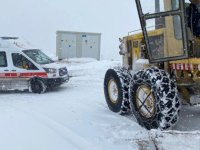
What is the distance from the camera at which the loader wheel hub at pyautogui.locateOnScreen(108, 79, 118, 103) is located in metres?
10.0

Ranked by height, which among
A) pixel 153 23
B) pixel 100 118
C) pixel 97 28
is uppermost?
pixel 97 28

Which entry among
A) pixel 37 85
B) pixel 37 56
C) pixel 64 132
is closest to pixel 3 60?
pixel 37 56

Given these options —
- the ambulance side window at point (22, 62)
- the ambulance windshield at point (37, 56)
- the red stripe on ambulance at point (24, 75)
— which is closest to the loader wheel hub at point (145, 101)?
the red stripe on ambulance at point (24, 75)

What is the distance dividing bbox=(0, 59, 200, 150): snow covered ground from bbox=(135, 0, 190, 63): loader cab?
136 cm

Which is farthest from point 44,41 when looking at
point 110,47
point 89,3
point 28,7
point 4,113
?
point 4,113

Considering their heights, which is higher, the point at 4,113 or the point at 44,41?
the point at 44,41

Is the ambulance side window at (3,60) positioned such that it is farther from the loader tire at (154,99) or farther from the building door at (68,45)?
the building door at (68,45)

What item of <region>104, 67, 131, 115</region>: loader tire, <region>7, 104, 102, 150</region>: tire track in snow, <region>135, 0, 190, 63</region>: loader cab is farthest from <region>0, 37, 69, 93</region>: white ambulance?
<region>135, 0, 190, 63</region>: loader cab

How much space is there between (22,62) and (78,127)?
6.75 metres

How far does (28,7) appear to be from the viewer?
7319 cm

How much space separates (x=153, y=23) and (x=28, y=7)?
6708 centimetres

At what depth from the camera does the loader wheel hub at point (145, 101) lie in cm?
809

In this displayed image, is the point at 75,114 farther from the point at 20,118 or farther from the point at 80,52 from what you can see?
the point at 80,52

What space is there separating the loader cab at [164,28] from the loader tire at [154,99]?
0.35 meters
